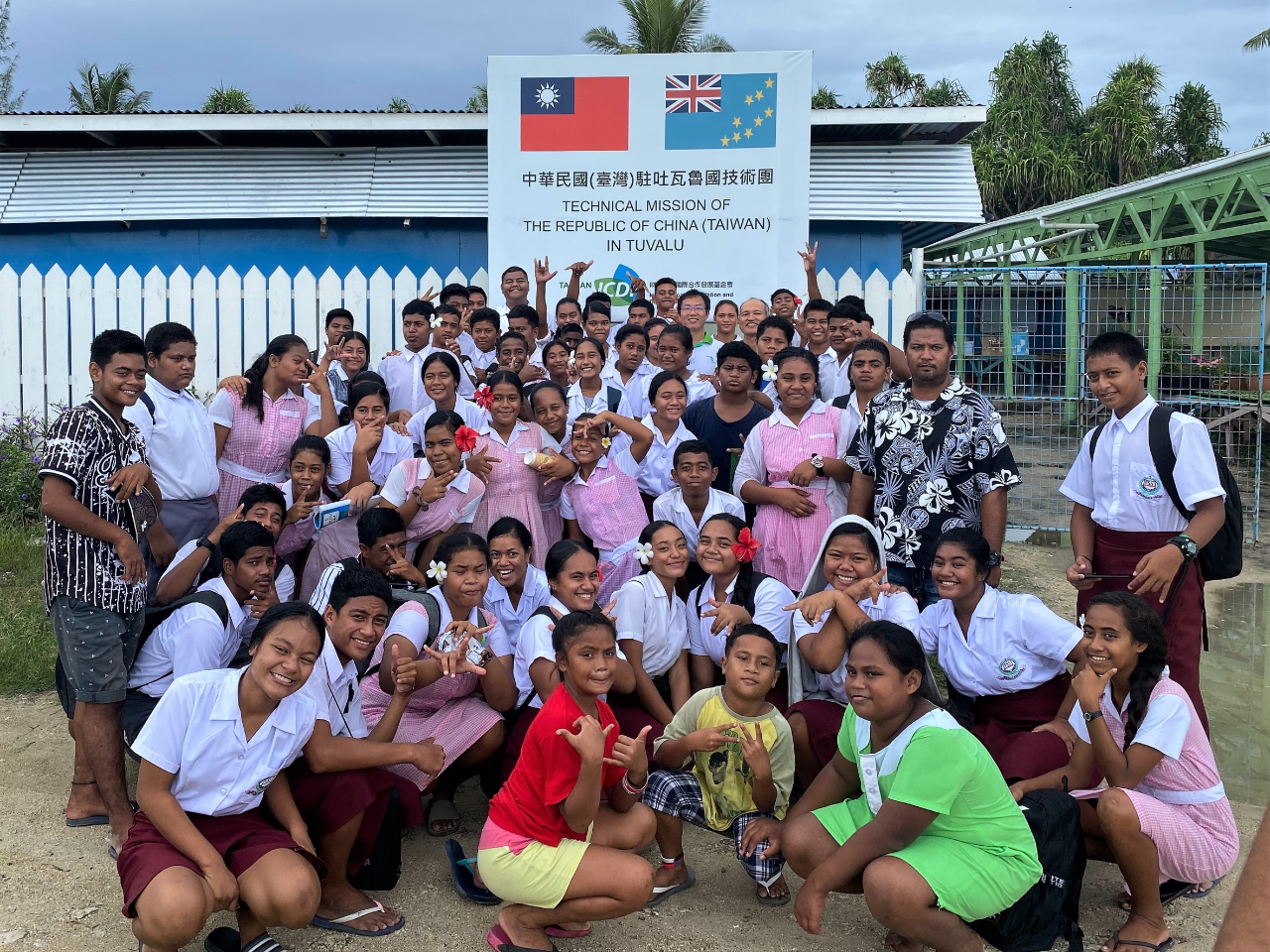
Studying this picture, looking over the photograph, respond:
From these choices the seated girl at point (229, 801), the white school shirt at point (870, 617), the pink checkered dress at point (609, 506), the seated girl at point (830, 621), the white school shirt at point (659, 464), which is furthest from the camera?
the white school shirt at point (659, 464)

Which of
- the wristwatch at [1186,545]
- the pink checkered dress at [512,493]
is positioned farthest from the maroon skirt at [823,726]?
the pink checkered dress at [512,493]

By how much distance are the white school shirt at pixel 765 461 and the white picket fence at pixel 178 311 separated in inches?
183

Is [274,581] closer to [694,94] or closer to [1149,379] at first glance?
[694,94]

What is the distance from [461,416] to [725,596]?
1.70m

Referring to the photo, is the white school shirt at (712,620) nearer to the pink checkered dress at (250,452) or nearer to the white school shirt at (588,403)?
the white school shirt at (588,403)

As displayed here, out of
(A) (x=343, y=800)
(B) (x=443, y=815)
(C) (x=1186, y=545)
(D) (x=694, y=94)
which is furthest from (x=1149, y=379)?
(A) (x=343, y=800)

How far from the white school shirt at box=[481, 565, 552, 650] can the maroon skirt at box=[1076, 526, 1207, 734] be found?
204 cm

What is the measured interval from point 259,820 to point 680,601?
182cm

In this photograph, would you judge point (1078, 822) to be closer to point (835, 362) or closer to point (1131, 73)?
point (835, 362)

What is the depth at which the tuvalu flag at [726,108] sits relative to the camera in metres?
8.52

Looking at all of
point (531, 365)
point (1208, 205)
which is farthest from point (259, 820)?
point (1208, 205)

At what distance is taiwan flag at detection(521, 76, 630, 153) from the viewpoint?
28.3 ft

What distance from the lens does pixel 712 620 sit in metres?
4.22

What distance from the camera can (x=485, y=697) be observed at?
3992 mm
